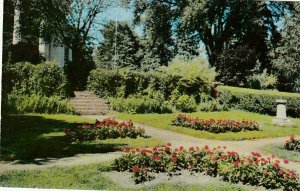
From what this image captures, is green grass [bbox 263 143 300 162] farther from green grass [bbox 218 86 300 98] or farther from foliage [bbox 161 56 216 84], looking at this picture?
foliage [bbox 161 56 216 84]

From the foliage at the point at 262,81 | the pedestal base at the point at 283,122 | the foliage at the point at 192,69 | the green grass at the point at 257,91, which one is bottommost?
the pedestal base at the point at 283,122

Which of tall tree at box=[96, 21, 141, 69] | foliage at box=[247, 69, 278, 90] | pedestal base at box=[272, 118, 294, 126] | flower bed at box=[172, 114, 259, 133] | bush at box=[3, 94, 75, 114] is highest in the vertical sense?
tall tree at box=[96, 21, 141, 69]

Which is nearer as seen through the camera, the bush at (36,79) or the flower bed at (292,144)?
the flower bed at (292,144)

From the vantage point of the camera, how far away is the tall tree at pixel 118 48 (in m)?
9.94

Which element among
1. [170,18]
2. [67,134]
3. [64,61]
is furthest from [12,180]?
[170,18]

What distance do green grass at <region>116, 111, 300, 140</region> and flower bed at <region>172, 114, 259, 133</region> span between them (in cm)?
14

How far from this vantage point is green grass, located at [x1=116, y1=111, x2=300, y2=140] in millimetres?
8820

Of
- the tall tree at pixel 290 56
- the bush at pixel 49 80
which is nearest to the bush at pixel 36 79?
the bush at pixel 49 80

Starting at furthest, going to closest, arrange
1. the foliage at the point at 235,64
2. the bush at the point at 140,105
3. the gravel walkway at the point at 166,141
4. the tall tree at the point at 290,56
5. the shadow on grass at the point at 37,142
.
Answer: the foliage at the point at 235,64 < the tall tree at the point at 290,56 < the bush at the point at 140,105 < the shadow on grass at the point at 37,142 < the gravel walkway at the point at 166,141

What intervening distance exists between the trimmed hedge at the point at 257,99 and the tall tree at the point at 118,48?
301 centimetres

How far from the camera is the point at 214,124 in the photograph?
30.5 feet

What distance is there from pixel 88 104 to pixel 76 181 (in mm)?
2995

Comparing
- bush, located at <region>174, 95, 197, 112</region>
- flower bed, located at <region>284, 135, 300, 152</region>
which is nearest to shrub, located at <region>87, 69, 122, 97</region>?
bush, located at <region>174, 95, 197, 112</region>

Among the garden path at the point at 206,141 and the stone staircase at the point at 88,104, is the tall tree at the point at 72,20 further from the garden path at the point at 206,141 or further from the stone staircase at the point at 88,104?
the garden path at the point at 206,141
